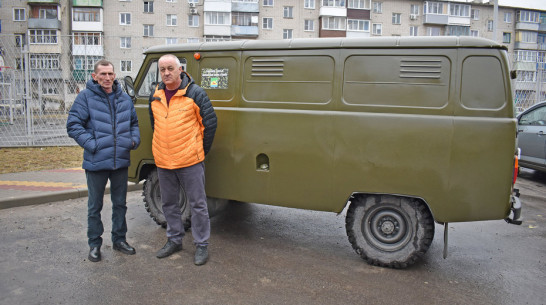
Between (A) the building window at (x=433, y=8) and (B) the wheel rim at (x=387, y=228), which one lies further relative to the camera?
(A) the building window at (x=433, y=8)

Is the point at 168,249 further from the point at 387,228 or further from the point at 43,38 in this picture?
the point at 43,38

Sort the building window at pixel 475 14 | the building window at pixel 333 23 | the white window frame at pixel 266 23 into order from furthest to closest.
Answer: the building window at pixel 475 14, the white window frame at pixel 266 23, the building window at pixel 333 23

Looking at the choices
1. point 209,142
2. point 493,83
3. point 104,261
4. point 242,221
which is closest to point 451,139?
point 493,83

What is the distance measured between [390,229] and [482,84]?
167 cm

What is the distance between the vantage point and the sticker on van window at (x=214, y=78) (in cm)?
464

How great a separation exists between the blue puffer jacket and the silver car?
8747mm

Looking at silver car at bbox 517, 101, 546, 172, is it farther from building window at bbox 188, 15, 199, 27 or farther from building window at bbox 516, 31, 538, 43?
building window at bbox 516, 31, 538, 43

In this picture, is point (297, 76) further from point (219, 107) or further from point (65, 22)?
point (65, 22)

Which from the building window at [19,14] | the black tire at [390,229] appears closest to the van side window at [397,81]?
the black tire at [390,229]

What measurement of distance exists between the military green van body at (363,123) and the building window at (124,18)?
4794 centimetres

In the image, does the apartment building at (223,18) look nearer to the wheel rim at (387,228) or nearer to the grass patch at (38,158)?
the grass patch at (38,158)

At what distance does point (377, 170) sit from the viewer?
3984 millimetres

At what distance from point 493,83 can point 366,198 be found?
5.33ft

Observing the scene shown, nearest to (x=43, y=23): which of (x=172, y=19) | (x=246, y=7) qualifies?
(x=172, y=19)
